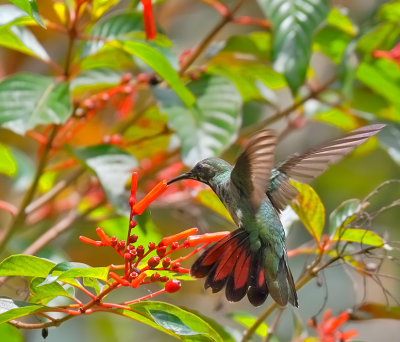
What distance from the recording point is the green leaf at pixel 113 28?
1859mm

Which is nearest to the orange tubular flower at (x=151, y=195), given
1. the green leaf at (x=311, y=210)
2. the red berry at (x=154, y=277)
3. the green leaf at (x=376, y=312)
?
the red berry at (x=154, y=277)

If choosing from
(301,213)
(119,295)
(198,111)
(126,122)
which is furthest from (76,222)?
(119,295)

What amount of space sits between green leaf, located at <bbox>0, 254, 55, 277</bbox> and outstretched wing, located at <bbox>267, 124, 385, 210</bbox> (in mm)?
617

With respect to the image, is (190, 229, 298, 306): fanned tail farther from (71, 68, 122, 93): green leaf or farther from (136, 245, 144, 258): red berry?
(71, 68, 122, 93): green leaf

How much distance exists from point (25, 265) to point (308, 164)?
0.71 meters

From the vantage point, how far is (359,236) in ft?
5.11

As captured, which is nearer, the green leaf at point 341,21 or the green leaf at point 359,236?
the green leaf at point 359,236

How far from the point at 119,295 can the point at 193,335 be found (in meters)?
2.21

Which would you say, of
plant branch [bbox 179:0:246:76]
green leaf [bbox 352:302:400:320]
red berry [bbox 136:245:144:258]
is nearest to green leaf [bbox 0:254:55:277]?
red berry [bbox 136:245:144:258]

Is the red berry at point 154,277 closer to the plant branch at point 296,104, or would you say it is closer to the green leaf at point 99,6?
the green leaf at point 99,6

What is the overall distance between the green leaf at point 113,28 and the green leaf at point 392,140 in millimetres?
778

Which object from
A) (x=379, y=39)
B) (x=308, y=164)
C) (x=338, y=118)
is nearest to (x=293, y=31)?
(x=379, y=39)

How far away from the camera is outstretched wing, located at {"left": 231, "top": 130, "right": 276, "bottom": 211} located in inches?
55.4

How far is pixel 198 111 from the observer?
6.55ft
